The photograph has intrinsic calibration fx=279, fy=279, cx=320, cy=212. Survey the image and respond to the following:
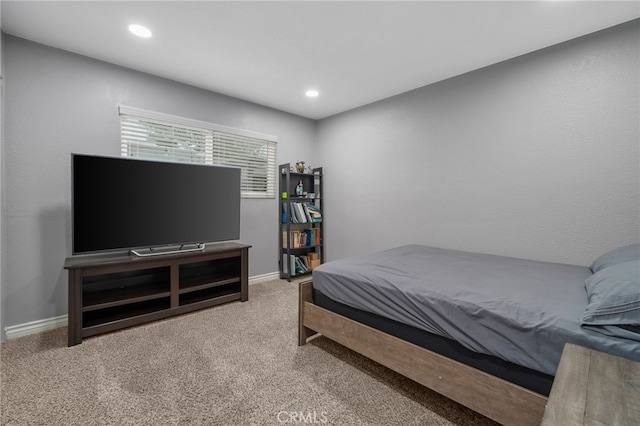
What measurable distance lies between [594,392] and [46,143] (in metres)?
3.66

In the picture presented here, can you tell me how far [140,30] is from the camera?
7.13ft

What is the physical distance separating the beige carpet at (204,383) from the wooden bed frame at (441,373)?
0.19 meters

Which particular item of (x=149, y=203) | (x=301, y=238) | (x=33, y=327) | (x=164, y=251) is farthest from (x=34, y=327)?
(x=301, y=238)

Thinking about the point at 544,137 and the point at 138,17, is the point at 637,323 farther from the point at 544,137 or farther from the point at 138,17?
the point at 138,17

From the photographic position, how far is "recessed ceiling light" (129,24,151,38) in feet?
6.98

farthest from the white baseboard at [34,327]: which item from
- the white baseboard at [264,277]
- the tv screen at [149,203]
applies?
the white baseboard at [264,277]

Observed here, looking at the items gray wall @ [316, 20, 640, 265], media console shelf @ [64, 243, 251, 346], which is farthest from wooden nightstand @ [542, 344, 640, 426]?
media console shelf @ [64, 243, 251, 346]

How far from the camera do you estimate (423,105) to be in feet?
10.5

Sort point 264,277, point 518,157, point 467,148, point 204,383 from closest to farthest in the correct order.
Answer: point 204,383 < point 518,157 < point 467,148 < point 264,277

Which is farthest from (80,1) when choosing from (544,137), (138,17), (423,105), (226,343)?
(544,137)

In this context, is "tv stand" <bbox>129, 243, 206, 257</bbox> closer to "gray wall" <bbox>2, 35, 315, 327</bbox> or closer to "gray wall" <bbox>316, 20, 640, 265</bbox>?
"gray wall" <bbox>2, 35, 315, 327</bbox>

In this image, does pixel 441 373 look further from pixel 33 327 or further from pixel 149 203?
pixel 33 327

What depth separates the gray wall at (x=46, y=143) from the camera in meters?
2.26

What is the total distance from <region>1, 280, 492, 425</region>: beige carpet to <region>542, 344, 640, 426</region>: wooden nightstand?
773 millimetres
